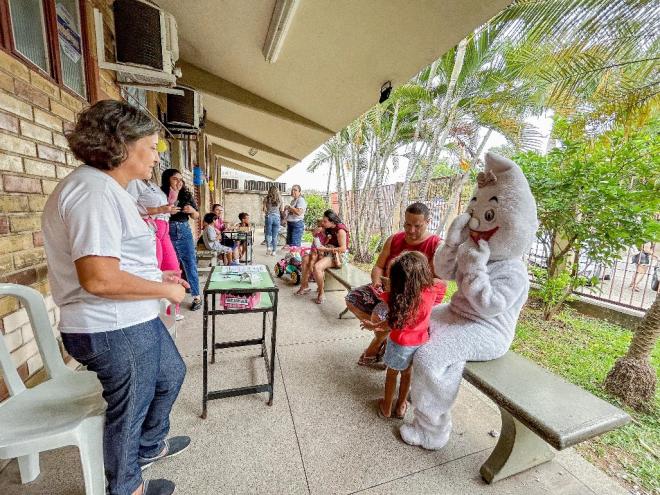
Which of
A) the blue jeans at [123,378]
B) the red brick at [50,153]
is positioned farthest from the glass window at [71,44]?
the blue jeans at [123,378]

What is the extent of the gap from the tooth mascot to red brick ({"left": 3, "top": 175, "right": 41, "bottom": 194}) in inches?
93.6

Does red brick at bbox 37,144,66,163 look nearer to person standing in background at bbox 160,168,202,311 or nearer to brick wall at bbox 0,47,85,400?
brick wall at bbox 0,47,85,400

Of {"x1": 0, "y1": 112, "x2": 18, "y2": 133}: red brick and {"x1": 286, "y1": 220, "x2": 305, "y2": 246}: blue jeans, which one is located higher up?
{"x1": 0, "y1": 112, "x2": 18, "y2": 133}: red brick

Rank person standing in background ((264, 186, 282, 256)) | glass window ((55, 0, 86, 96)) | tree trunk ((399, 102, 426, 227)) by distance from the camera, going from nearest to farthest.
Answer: glass window ((55, 0, 86, 96)) < tree trunk ((399, 102, 426, 227)) < person standing in background ((264, 186, 282, 256))

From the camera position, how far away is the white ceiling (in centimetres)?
197

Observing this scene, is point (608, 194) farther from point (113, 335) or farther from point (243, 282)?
point (113, 335)

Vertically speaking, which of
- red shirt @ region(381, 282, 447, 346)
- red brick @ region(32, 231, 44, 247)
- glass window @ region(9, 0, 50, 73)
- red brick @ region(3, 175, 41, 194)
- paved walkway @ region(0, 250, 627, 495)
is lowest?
paved walkway @ region(0, 250, 627, 495)

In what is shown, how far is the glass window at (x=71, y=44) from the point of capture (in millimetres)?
1860

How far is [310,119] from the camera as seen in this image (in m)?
4.48

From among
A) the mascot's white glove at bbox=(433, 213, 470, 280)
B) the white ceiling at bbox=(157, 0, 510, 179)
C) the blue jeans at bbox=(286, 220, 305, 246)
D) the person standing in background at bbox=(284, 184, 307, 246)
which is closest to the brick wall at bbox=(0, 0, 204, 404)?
the white ceiling at bbox=(157, 0, 510, 179)

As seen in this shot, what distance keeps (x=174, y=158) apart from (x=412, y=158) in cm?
441

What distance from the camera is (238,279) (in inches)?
77.4

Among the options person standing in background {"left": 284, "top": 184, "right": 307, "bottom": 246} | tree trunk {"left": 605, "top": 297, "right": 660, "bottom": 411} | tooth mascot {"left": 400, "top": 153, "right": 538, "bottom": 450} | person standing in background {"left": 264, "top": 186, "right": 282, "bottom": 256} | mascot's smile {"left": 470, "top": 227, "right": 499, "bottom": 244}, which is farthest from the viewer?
person standing in background {"left": 264, "top": 186, "right": 282, "bottom": 256}

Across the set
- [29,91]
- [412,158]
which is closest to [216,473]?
[29,91]
